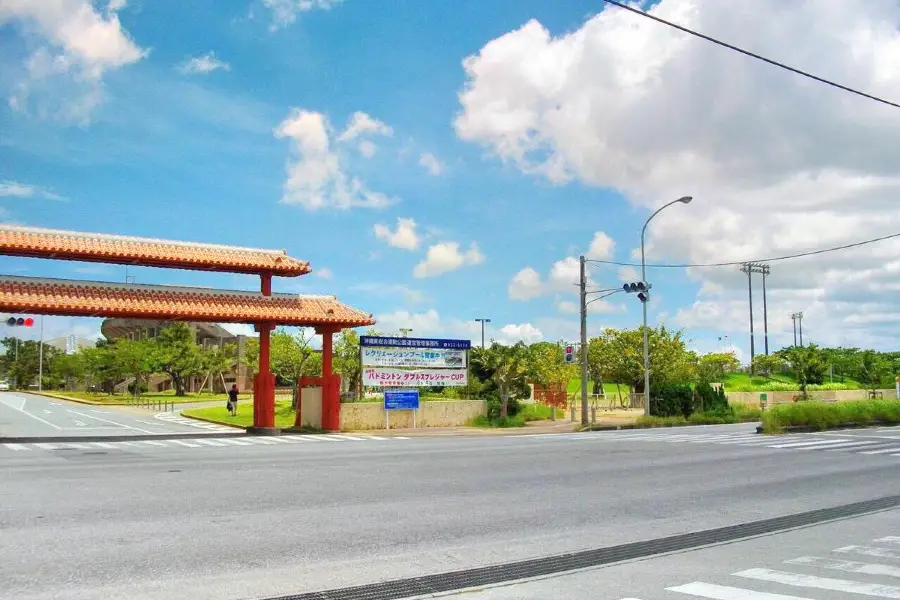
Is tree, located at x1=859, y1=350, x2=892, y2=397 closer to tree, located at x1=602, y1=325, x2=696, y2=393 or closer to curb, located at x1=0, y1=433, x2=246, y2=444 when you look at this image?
tree, located at x1=602, y1=325, x2=696, y2=393

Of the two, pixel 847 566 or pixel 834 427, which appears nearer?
pixel 847 566

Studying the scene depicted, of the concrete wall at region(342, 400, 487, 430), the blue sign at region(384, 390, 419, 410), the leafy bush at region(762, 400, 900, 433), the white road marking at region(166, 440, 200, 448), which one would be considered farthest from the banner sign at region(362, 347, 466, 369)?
the leafy bush at region(762, 400, 900, 433)

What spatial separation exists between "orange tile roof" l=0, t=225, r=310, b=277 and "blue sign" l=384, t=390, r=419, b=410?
720 cm

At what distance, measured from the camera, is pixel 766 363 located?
97.6 m

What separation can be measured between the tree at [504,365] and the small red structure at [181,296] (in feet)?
26.7

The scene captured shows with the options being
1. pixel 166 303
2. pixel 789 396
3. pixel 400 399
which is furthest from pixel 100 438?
pixel 789 396

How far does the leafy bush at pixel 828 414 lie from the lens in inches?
1292

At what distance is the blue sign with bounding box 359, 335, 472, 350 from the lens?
3712 cm

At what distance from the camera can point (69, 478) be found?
1528 centimetres

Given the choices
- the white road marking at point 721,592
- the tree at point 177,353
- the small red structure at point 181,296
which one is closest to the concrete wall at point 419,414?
the small red structure at point 181,296

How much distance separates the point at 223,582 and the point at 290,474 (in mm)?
9088

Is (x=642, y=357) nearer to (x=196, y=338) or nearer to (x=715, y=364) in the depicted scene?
(x=715, y=364)

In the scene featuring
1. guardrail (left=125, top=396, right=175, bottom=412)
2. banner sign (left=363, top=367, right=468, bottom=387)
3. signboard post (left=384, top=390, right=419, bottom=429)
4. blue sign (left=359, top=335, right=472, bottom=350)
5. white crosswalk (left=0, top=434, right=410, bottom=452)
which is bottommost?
guardrail (left=125, top=396, right=175, bottom=412)

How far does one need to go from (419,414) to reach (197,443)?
13209 millimetres
